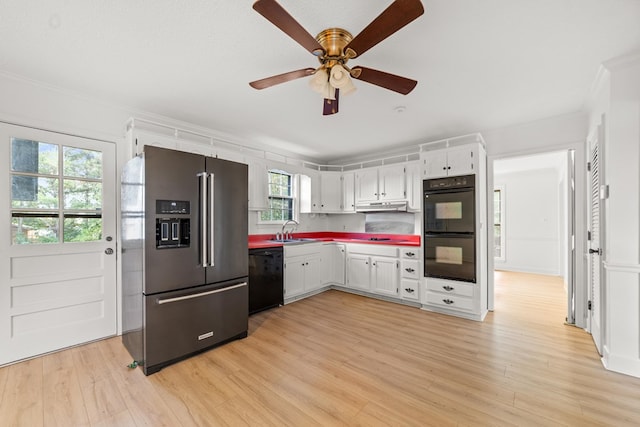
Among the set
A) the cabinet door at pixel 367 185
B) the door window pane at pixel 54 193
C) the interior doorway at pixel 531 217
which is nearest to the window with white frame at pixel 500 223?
the interior doorway at pixel 531 217

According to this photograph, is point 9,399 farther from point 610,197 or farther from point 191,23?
point 610,197

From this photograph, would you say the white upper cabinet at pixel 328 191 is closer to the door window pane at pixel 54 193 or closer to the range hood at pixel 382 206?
the range hood at pixel 382 206

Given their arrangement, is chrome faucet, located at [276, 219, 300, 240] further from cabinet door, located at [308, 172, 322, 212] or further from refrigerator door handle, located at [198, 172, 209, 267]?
refrigerator door handle, located at [198, 172, 209, 267]

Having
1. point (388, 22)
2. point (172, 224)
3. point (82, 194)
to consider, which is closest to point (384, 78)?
point (388, 22)

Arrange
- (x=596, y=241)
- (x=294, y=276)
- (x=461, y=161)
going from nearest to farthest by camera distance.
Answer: (x=596, y=241)
(x=461, y=161)
(x=294, y=276)

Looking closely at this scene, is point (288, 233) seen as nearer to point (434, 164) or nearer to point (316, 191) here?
point (316, 191)

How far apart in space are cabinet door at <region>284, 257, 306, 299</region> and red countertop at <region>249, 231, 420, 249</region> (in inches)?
15.5

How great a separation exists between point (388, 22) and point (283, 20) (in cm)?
54

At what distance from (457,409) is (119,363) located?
9.01ft

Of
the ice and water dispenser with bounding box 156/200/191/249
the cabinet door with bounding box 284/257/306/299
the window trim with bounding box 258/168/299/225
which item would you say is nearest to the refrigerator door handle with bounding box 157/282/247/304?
the ice and water dispenser with bounding box 156/200/191/249

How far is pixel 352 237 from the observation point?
5367mm

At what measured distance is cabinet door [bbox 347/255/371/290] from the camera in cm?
444

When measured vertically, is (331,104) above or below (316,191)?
above

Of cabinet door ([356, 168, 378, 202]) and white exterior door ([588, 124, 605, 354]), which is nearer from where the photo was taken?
white exterior door ([588, 124, 605, 354])
